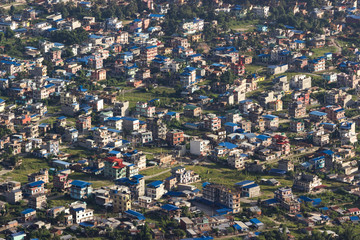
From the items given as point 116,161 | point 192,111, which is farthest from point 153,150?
point 192,111

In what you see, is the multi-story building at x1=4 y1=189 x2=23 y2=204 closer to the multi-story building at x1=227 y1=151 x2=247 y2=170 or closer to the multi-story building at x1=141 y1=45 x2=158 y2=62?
the multi-story building at x1=227 y1=151 x2=247 y2=170

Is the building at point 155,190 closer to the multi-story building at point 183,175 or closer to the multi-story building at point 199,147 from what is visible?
the multi-story building at point 183,175

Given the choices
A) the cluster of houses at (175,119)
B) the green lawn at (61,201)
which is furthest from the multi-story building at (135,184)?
the green lawn at (61,201)

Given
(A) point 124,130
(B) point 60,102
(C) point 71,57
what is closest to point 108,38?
(C) point 71,57

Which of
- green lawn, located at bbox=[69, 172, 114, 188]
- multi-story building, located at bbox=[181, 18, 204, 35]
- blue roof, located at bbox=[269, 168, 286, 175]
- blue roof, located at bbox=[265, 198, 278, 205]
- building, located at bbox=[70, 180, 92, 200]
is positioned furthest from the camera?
multi-story building, located at bbox=[181, 18, 204, 35]

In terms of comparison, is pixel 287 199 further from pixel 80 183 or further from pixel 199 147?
pixel 80 183

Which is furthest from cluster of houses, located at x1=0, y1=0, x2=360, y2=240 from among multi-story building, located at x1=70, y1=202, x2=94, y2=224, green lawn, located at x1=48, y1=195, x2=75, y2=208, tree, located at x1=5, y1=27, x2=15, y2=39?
tree, located at x1=5, y1=27, x2=15, y2=39
